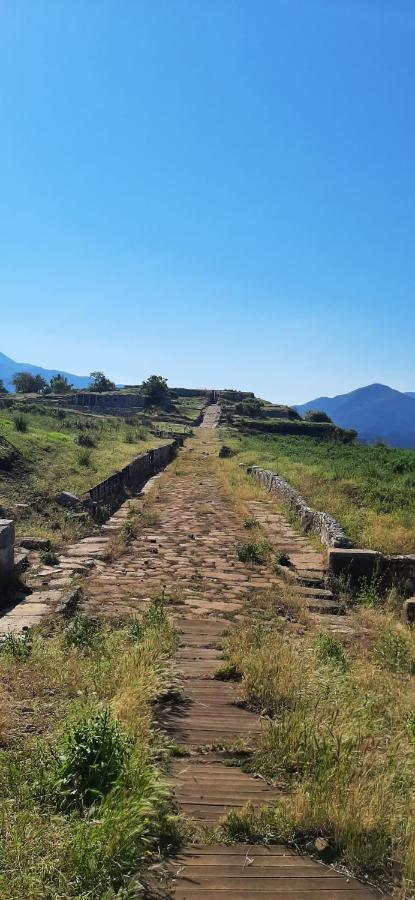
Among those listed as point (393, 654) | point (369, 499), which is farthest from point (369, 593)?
point (369, 499)

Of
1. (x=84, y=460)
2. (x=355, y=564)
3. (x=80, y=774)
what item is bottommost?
(x=80, y=774)

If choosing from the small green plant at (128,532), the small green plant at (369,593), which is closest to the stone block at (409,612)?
the small green plant at (369,593)

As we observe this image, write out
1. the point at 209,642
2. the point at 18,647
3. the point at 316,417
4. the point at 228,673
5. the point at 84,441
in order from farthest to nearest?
the point at 316,417, the point at 84,441, the point at 209,642, the point at 228,673, the point at 18,647

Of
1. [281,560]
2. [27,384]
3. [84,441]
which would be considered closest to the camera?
[281,560]

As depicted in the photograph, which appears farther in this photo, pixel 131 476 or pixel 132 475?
pixel 132 475

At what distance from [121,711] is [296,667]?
156 cm

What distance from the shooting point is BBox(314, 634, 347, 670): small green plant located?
4867 mm

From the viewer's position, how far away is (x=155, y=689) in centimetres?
413

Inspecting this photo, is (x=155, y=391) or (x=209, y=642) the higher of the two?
(x=155, y=391)

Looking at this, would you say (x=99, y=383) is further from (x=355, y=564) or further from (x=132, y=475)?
(x=355, y=564)

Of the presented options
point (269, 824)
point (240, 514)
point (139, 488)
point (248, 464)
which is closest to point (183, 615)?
point (269, 824)

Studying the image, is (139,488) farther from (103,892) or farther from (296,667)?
(103,892)

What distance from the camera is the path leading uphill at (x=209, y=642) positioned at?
2.48 m

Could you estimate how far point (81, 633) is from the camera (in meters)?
5.22
